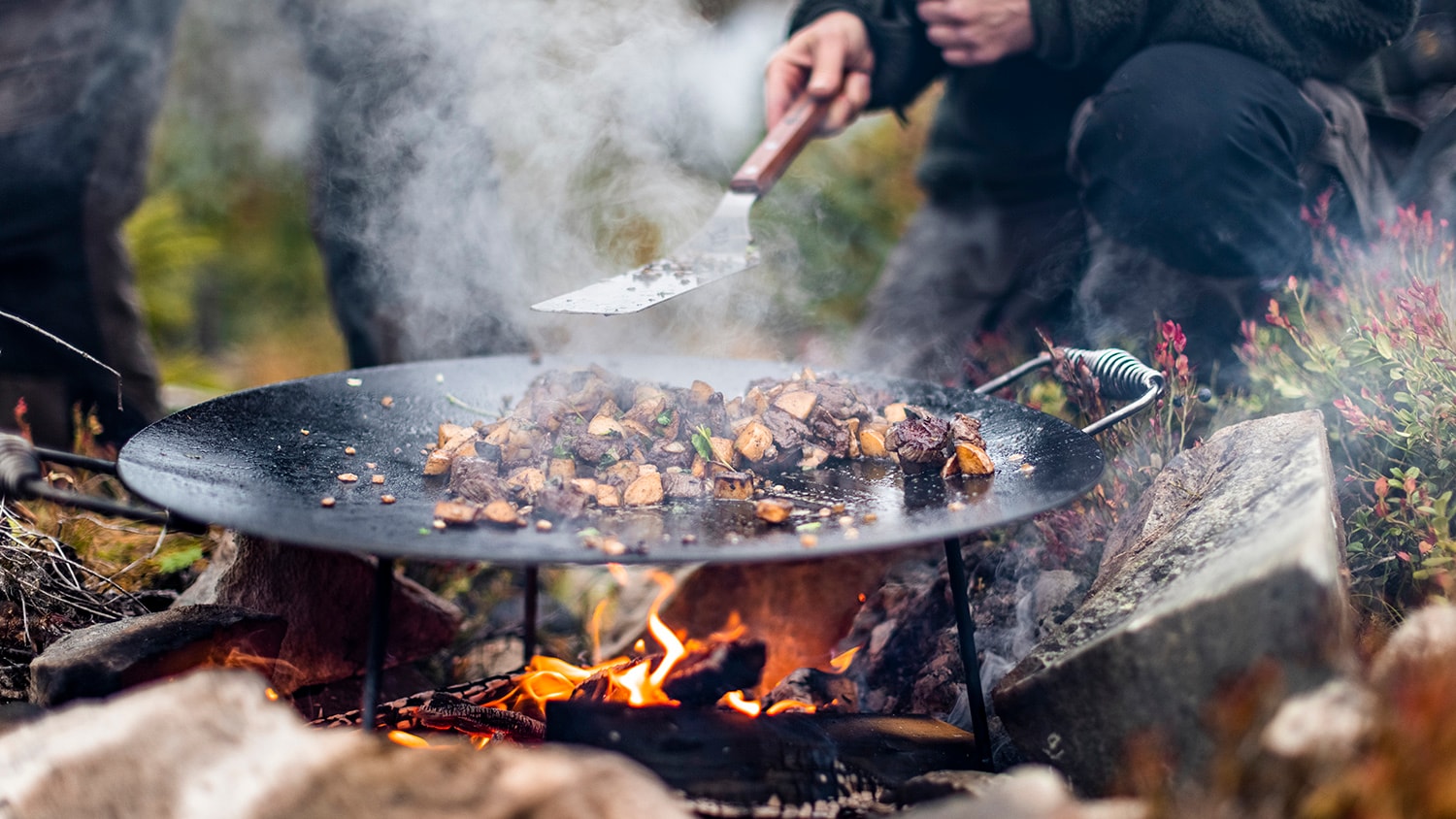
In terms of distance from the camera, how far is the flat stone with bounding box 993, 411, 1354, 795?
1758 mm

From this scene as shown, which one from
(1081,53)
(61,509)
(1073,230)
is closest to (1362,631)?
(1081,53)

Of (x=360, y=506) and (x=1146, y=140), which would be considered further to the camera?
(x=1146, y=140)

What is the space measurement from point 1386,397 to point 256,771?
317 centimetres

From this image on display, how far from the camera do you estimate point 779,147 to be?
3.56 m

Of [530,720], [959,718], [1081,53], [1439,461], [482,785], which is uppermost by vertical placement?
[1081,53]

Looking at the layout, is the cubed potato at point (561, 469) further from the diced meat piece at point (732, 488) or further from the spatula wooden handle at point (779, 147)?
the spatula wooden handle at point (779, 147)

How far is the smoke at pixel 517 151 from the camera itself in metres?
5.11

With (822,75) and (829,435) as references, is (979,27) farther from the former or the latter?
(829,435)

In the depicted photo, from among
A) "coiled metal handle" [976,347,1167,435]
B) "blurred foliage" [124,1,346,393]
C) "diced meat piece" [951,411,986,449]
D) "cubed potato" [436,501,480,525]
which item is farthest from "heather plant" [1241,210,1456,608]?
"blurred foliage" [124,1,346,393]

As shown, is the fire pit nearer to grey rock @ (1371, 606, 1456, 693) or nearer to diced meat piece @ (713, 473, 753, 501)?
diced meat piece @ (713, 473, 753, 501)

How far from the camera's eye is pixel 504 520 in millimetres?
2273

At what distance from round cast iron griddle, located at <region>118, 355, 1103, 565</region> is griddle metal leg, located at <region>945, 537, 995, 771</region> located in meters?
0.19

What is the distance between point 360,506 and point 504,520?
39 cm

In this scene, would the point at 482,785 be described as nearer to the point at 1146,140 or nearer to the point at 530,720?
the point at 530,720
